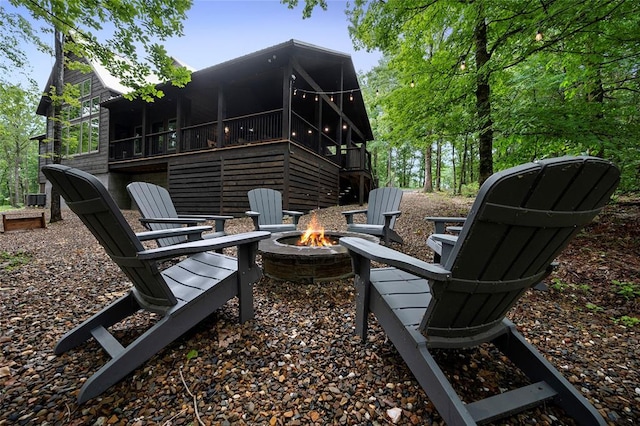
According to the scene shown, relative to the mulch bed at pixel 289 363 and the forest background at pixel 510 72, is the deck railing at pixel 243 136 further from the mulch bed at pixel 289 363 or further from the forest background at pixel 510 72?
the mulch bed at pixel 289 363

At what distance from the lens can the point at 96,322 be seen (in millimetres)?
1424

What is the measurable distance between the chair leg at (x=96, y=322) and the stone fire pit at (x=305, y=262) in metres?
0.97

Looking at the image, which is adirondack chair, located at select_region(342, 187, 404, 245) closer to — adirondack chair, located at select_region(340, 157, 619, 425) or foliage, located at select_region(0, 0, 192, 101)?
adirondack chair, located at select_region(340, 157, 619, 425)

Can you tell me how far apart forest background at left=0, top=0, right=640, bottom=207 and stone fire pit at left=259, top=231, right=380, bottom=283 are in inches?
134

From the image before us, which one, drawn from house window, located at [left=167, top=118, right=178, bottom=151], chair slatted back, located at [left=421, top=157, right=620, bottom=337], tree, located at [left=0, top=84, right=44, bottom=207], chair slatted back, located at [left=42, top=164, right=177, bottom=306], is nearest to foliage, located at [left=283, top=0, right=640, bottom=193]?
chair slatted back, located at [left=421, top=157, right=620, bottom=337]

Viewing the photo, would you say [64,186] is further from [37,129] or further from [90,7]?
[37,129]

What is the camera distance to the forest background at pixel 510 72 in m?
3.00

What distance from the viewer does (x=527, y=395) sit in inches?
39.8

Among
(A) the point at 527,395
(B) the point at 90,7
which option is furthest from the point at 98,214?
(B) the point at 90,7

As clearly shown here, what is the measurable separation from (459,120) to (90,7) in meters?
6.06

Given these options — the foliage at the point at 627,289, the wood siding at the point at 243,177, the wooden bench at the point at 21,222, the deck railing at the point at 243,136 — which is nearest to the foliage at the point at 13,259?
the wooden bench at the point at 21,222

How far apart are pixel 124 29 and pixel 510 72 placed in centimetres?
670

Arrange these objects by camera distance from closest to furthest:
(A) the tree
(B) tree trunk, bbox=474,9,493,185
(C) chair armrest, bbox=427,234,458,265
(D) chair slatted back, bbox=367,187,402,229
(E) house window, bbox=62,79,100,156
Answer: (C) chair armrest, bbox=427,234,458,265
(D) chair slatted back, bbox=367,187,402,229
(B) tree trunk, bbox=474,9,493,185
(A) the tree
(E) house window, bbox=62,79,100,156

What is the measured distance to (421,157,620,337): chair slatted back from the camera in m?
0.77
